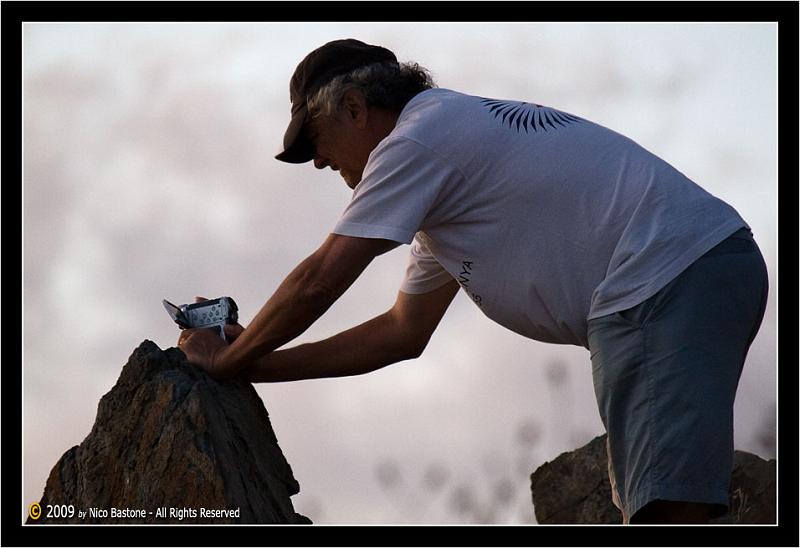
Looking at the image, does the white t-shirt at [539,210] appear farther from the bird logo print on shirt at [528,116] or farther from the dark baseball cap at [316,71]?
the dark baseball cap at [316,71]

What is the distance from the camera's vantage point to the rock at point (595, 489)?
20.1 ft

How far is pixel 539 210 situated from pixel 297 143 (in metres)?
1.00

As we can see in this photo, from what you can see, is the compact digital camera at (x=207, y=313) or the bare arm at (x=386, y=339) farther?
the bare arm at (x=386, y=339)

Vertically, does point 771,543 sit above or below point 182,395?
below

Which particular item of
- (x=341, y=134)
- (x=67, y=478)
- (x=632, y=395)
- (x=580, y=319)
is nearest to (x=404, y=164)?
(x=341, y=134)

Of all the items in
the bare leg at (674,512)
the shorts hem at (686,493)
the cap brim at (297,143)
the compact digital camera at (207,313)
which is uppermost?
the cap brim at (297,143)

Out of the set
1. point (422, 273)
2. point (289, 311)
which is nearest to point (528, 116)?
point (422, 273)

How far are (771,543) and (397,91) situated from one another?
2074mm

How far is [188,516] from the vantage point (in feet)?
14.3

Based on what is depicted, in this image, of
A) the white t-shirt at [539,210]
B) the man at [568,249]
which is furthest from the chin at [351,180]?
the white t-shirt at [539,210]

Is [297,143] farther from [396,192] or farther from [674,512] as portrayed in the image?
[674,512]

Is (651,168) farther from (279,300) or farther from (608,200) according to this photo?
(279,300)

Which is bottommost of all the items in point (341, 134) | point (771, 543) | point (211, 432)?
point (771, 543)

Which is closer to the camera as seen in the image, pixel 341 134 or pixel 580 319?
pixel 580 319
